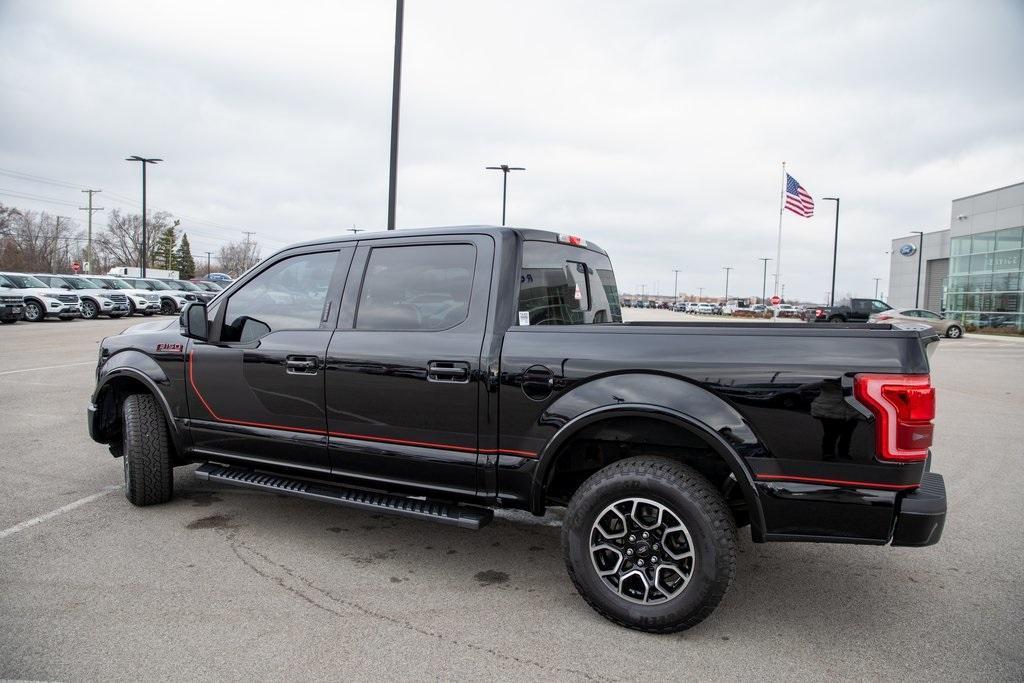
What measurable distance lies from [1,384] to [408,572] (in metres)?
8.71

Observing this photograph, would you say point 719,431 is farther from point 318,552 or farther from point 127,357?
point 127,357

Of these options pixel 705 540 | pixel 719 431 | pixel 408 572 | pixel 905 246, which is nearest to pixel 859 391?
pixel 719 431

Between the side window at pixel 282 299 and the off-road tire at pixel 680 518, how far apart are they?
6.45 feet

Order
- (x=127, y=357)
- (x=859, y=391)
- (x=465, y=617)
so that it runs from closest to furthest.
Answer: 1. (x=859, y=391)
2. (x=465, y=617)
3. (x=127, y=357)

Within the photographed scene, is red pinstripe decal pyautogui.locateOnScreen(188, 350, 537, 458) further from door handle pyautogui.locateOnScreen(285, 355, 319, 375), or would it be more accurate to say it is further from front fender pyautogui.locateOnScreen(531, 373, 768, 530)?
door handle pyautogui.locateOnScreen(285, 355, 319, 375)

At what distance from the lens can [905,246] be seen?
54.9 meters

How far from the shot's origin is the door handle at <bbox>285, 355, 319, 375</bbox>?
3781mm

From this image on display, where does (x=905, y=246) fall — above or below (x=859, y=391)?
above

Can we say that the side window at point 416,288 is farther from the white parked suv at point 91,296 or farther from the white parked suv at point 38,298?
the white parked suv at point 91,296

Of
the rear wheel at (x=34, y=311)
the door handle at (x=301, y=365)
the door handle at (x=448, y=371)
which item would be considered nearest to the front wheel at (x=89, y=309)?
the rear wheel at (x=34, y=311)

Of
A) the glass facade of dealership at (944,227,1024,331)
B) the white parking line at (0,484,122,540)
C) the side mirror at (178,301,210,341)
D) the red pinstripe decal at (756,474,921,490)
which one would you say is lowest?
the white parking line at (0,484,122,540)

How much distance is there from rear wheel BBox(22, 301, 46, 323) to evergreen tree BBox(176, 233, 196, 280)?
7874 cm

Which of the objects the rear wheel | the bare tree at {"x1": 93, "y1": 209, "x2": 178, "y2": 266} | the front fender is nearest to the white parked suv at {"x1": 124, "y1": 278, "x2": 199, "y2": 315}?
the rear wheel

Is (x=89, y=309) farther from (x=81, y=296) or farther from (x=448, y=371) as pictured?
(x=448, y=371)
